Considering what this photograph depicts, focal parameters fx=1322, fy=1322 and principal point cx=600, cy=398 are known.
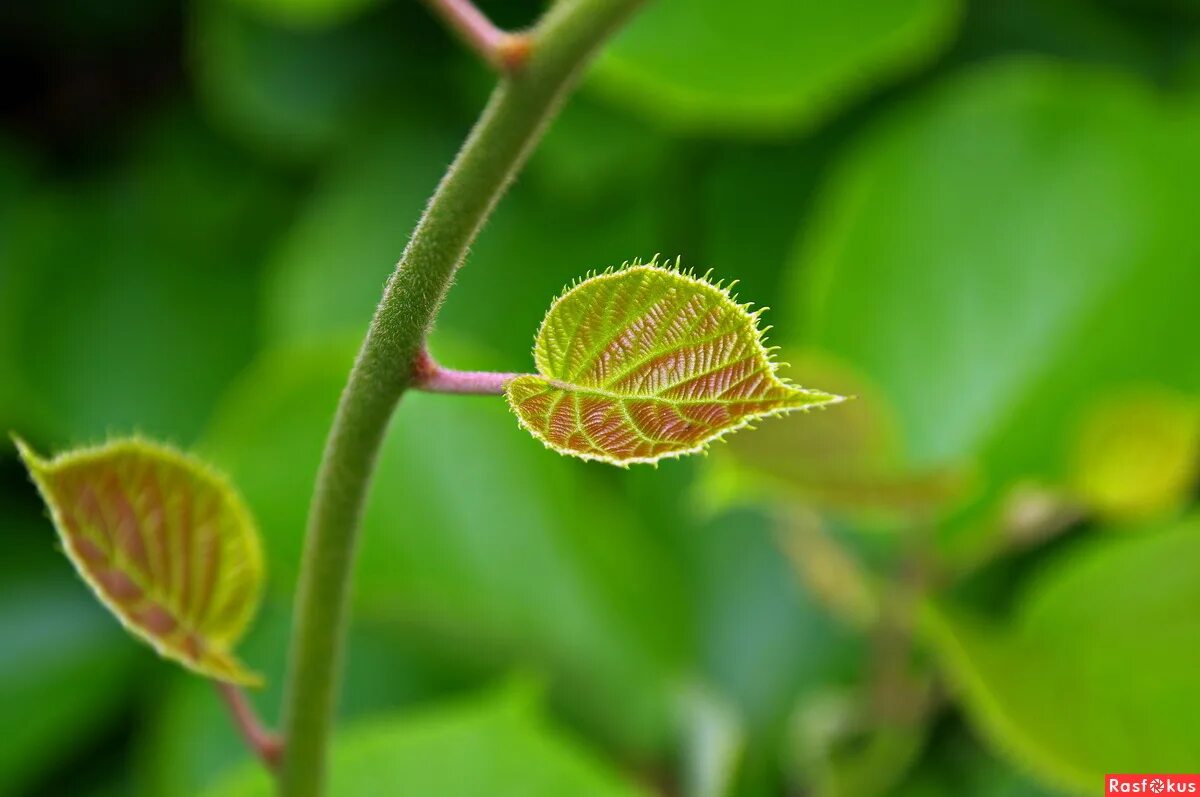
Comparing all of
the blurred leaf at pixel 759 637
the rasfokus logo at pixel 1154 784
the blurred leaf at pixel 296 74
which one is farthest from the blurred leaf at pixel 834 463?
the blurred leaf at pixel 296 74

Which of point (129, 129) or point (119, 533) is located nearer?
point (119, 533)

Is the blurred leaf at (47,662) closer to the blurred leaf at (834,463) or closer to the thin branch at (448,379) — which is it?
the blurred leaf at (834,463)

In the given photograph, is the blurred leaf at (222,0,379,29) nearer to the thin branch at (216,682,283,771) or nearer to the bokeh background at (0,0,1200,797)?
the bokeh background at (0,0,1200,797)

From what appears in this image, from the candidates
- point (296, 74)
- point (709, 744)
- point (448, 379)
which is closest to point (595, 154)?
point (296, 74)

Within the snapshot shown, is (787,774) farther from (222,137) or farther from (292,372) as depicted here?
(222,137)

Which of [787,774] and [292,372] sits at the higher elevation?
[292,372]

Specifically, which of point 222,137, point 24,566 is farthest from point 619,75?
point 24,566

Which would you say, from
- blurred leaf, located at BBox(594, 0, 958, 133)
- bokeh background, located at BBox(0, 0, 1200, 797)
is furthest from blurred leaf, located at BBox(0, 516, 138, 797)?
blurred leaf, located at BBox(594, 0, 958, 133)
